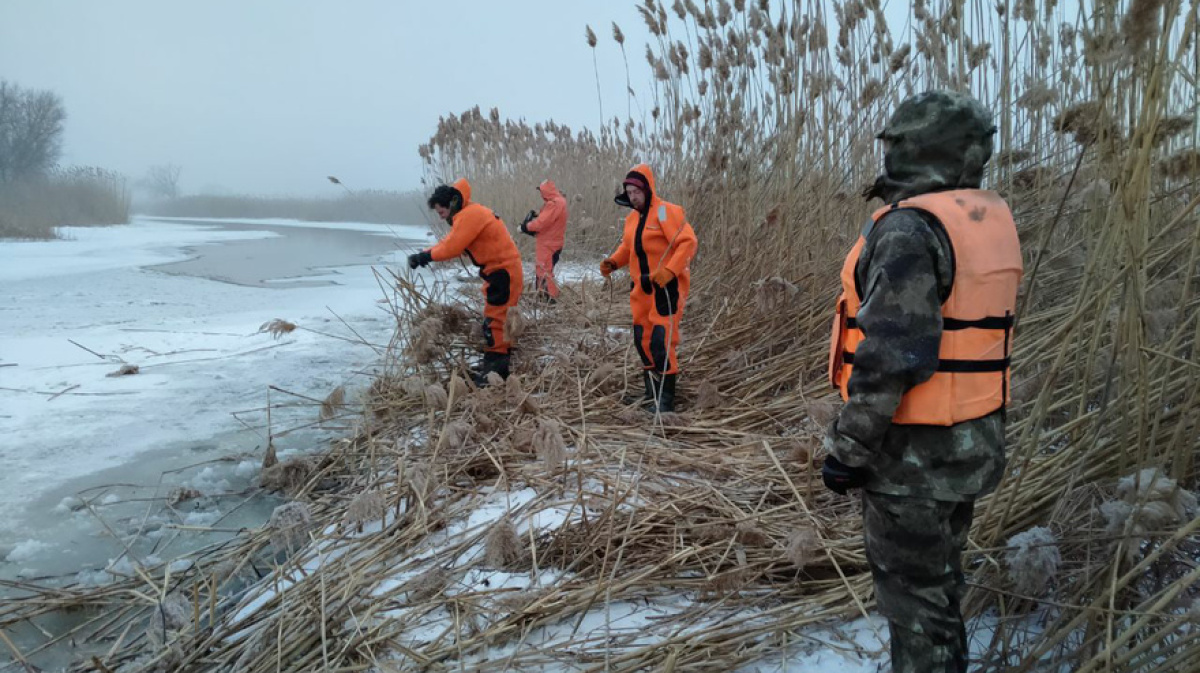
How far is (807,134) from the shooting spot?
4.20 m

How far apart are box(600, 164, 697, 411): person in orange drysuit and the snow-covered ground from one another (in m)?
1.58

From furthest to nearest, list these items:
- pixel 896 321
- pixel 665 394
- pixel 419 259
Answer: pixel 419 259, pixel 665 394, pixel 896 321

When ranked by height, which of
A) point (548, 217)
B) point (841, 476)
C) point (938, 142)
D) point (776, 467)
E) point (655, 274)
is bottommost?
point (776, 467)

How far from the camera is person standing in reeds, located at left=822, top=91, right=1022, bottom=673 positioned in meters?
1.41

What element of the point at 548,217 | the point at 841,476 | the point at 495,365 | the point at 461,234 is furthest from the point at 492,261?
the point at 841,476

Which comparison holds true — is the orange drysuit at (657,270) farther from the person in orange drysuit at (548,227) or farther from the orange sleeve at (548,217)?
the orange sleeve at (548,217)

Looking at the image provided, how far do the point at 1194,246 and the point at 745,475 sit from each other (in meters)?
1.69

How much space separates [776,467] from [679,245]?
149cm

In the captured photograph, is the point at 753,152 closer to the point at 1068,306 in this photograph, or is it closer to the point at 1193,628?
the point at 1068,306

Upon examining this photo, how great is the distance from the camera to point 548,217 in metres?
7.43

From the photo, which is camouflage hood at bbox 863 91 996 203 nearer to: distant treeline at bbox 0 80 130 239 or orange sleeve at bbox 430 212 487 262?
orange sleeve at bbox 430 212 487 262

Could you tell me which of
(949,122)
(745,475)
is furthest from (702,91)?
(949,122)

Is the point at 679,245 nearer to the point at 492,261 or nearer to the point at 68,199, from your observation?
the point at 492,261

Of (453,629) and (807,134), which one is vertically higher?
(807,134)
